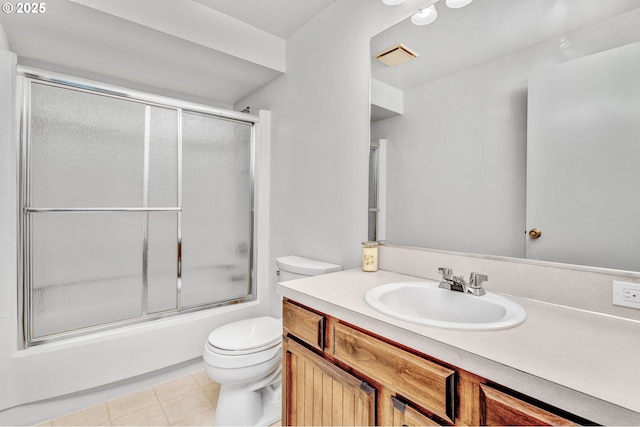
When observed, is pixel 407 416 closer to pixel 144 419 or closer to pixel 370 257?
pixel 370 257

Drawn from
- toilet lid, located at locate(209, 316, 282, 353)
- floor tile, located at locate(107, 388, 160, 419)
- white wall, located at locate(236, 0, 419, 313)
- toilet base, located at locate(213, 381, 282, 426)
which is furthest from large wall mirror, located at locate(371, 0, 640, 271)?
floor tile, located at locate(107, 388, 160, 419)

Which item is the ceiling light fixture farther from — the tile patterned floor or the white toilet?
the tile patterned floor

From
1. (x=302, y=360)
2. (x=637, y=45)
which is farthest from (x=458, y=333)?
(x=637, y=45)

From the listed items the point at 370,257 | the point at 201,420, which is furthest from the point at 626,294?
the point at 201,420

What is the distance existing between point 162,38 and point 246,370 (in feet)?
6.53

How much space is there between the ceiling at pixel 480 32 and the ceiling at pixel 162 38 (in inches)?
29.8

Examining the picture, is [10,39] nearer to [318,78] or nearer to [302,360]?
[318,78]

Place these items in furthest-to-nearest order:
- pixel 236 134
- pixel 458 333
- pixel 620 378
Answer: pixel 236 134 < pixel 458 333 < pixel 620 378

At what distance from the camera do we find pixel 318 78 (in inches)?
76.5

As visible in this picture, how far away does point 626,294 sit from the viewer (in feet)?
2.88

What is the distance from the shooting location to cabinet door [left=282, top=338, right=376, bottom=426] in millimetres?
927

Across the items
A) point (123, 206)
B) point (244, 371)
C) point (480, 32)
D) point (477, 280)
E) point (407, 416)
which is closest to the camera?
point (407, 416)

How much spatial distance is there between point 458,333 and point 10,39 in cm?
282

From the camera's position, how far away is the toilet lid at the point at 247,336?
152 cm
